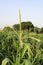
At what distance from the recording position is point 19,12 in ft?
8.94

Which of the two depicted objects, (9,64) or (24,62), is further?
(9,64)

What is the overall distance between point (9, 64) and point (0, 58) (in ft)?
1.10

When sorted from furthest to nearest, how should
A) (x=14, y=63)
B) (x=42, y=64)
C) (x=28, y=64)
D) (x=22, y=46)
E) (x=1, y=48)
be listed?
1. (x=1, y=48)
2. (x=42, y=64)
3. (x=22, y=46)
4. (x=14, y=63)
5. (x=28, y=64)

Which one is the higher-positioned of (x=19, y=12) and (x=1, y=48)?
(x=19, y=12)

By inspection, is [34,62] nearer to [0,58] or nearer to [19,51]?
[19,51]

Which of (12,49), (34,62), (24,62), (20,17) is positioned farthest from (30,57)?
(12,49)

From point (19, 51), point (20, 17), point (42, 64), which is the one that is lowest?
point (42, 64)

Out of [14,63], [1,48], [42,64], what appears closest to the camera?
[14,63]

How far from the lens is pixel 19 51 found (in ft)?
10.1

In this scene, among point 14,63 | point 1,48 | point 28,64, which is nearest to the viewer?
point 28,64

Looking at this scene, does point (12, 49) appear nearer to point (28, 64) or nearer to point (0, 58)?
point (0, 58)

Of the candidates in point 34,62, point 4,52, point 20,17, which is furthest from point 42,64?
point 20,17

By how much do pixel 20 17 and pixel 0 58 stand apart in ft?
2.49

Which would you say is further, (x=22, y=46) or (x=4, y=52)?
(x=4, y=52)
